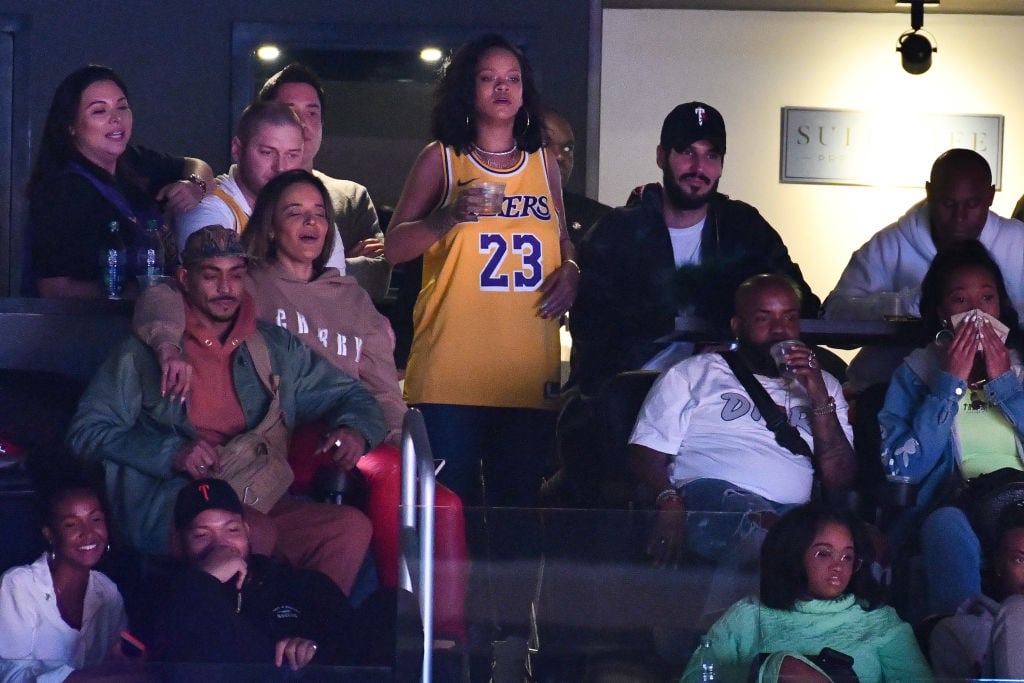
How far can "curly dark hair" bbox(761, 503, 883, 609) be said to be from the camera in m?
2.88

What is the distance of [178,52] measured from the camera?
19.2 feet

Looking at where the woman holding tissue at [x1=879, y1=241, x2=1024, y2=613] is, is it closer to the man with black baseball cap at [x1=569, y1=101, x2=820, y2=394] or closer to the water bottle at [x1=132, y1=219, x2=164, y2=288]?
the man with black baseball cap at [x1=569, y1=101, x2=820, y2=394]

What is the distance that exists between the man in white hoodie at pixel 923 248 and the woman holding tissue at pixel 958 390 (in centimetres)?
25

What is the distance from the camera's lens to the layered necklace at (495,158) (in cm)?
365

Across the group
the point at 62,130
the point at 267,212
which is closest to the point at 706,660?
the point at 267,212

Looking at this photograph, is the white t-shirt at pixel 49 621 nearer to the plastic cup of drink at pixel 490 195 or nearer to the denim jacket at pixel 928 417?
the plastic cup of drink at pixel 490 195

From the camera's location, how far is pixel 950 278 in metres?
3.71

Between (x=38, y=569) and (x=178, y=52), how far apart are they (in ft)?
10.6

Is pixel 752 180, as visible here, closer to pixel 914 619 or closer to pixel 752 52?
pixel 752 52

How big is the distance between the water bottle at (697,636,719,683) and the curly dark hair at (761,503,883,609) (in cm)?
16

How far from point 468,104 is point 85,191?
3.16 feet

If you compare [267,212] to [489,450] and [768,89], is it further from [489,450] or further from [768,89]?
[768,89]

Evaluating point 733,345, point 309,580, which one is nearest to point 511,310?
point 733,345

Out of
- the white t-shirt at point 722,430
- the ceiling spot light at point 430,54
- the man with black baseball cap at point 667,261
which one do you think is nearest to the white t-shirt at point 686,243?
the man with black baseball cap at point 667,261
